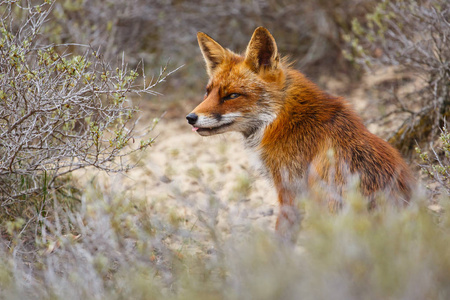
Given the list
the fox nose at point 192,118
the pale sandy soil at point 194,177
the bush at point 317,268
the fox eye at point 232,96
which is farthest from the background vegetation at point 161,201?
the fox eye at point 232,96

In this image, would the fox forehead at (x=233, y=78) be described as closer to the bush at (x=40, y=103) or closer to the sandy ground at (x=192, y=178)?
the sandy ground at (x=192, y=178)

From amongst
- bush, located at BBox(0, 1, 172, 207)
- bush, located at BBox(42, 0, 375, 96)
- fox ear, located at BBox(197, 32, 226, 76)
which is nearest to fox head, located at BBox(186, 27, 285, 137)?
fox ear, located at BBox(197, 32, 226, 76)

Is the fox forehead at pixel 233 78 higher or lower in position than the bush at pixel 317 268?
higher

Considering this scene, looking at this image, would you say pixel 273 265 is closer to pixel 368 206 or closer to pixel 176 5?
pixel 368 206

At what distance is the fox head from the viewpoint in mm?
4047

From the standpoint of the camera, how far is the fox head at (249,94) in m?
4.05

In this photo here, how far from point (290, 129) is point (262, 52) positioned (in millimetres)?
786

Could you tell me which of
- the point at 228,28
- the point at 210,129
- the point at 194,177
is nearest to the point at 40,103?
the point at 210,129

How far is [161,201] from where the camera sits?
4141 mm

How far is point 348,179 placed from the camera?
10.9 ft

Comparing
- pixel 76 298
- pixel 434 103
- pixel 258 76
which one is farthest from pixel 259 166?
pixel 434 103

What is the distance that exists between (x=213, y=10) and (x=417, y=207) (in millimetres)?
6307

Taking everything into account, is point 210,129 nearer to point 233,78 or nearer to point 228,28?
point 233,78

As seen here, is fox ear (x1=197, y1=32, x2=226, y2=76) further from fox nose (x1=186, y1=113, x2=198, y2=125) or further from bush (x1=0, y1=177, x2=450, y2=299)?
bush (x1=0, y1=177, x2=450, y2=299)
